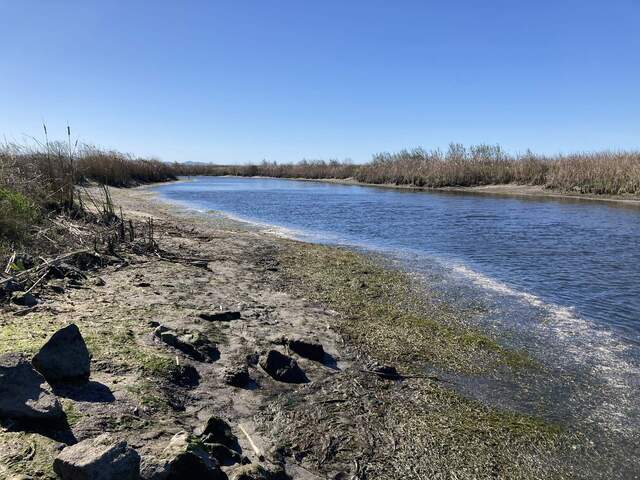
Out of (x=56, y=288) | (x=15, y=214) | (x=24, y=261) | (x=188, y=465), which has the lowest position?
(x=188, y=465)

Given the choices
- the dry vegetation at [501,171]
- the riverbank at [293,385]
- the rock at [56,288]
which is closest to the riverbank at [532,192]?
the dry vegetation at [501,171]

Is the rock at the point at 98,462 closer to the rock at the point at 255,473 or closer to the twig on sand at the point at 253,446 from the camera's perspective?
the rock at the point at 255,473

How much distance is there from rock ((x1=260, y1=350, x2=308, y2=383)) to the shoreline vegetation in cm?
9

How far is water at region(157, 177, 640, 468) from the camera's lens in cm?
453

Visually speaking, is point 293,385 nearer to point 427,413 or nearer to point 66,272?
point 427,413

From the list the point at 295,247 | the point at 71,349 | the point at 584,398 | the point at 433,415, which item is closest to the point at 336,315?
the point at 433,415

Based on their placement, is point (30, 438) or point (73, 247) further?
point (73, 247)

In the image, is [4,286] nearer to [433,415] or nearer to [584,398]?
[433,415]

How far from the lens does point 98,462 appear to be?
2213mm

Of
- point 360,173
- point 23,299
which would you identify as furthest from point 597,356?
point 360,173

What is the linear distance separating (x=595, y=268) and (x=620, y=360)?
551 centimetres

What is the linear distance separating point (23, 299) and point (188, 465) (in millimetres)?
3459

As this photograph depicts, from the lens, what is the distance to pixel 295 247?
451 inches

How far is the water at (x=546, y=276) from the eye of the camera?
453cm
